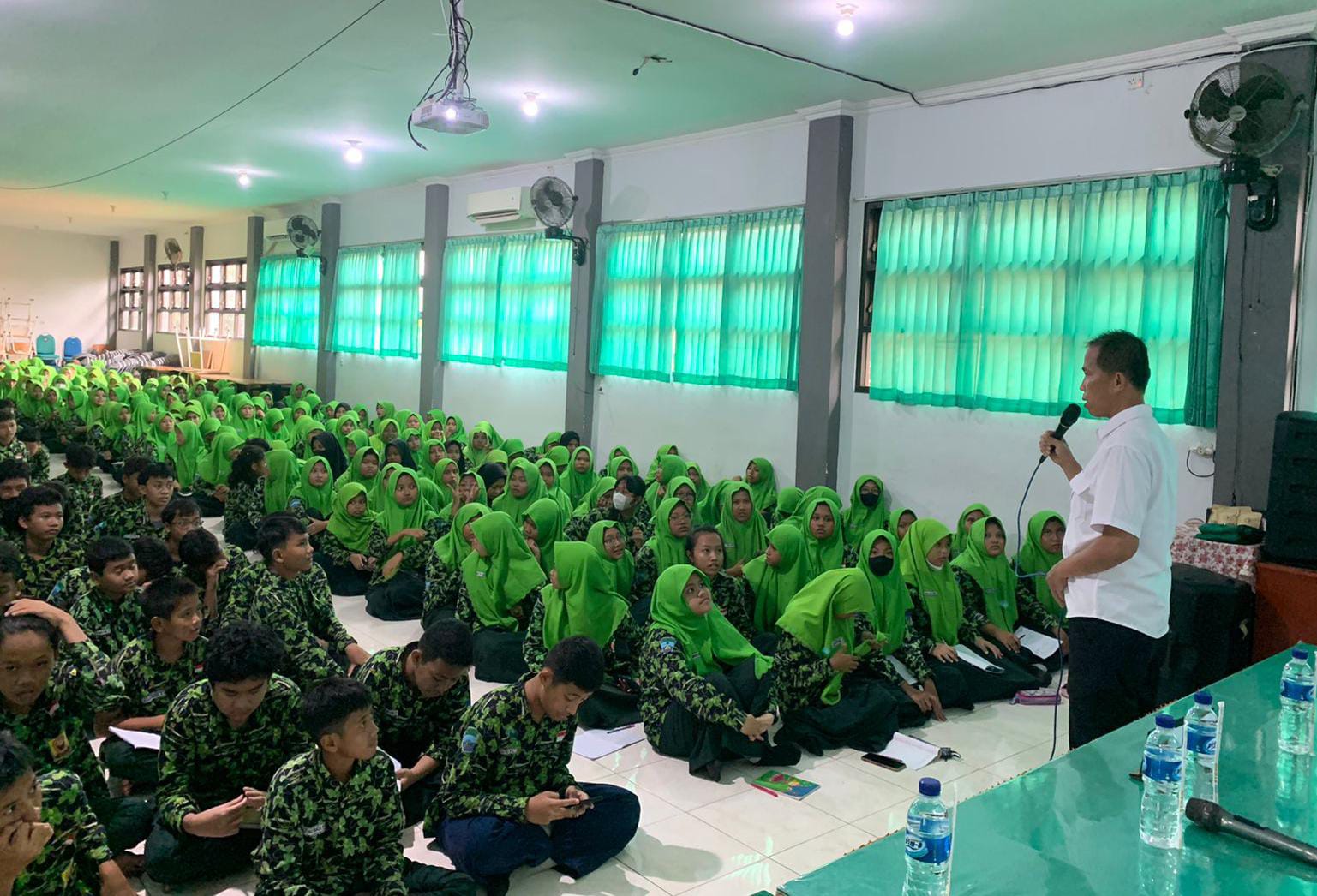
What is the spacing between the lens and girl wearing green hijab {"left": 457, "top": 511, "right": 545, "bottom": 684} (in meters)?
5.00

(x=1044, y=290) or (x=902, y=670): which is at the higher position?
(x=1044, y=290)

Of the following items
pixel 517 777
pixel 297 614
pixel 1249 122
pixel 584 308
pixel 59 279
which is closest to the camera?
pixel 517 777

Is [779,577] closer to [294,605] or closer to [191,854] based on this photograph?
[294,605]

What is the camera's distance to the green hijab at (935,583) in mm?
4918

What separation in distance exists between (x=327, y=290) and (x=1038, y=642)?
11.2 meters

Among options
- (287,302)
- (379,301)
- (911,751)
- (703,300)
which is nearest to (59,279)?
(287,302)

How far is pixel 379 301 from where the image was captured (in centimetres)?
1262

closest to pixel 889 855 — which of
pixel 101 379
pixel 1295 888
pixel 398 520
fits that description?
pixel 1295 888

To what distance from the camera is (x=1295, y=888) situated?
1632mm

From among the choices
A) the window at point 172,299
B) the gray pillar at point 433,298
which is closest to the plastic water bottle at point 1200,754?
the gray pillar at point 433,298

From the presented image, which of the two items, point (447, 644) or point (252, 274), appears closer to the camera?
point (447, 644)

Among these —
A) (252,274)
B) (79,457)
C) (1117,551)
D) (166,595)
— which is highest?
(252,274)

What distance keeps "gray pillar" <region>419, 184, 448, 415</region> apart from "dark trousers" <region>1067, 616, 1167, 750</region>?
9.74 metres

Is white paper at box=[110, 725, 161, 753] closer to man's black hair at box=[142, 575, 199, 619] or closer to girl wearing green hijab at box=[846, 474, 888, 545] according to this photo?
man's black hair at box=[142, 575, 199, 619]
